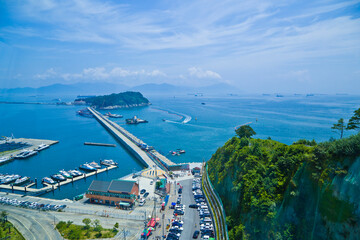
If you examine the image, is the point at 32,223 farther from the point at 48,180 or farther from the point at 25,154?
the point at 25,154

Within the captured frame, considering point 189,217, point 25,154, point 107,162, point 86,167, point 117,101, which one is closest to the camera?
point 189,217

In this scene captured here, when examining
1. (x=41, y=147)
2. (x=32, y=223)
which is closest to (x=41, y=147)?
(x=41, y=147)

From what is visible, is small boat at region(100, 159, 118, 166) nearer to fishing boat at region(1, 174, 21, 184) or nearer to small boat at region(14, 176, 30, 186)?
small boat at region(14, 176, 30, 186)

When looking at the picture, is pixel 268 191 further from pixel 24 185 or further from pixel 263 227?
pixel 24 185

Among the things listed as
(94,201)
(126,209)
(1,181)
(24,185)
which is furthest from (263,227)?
(1,181)

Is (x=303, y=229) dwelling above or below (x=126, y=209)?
above

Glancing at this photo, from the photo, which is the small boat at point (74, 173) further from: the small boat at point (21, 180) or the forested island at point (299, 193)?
the forested island at point (299, 193)
